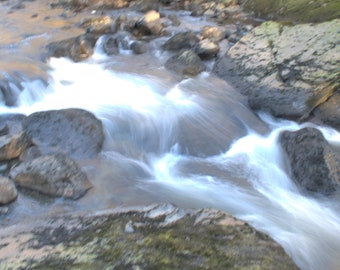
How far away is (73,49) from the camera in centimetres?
956

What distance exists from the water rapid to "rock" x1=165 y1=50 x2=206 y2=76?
236 mm

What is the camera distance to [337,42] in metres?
7.46

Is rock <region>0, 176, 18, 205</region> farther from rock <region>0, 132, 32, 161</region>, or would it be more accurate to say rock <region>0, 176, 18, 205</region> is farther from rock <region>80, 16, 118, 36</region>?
rock <region>80, 16, 118, 36</region>

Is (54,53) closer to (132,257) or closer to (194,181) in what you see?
(194,181)

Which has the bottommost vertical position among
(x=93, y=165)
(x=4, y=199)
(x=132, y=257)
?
(x=93, y=165)

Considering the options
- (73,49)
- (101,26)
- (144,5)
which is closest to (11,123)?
(73,49)

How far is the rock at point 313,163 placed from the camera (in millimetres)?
5074

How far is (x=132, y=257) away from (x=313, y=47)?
6.23m

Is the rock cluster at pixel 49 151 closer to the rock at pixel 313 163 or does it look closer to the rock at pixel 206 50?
the rock at pixel 313 163

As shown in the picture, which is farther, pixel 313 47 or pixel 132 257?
pixel 313 47

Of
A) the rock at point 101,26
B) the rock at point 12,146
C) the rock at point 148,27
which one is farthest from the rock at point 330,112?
the rock at point 101,26

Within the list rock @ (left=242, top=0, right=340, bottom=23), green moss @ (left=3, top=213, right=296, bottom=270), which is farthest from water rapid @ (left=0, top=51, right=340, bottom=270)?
rock @ (left=242, top=0, right=340, bottom=23)

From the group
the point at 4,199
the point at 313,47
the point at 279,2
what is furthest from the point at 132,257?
the point at 279,2

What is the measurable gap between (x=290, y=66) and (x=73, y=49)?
5.24 metres
